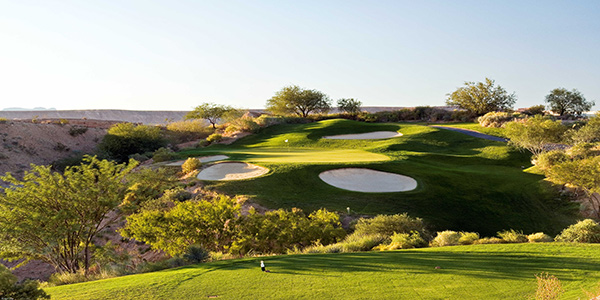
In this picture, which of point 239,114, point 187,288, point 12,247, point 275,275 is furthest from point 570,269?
point 239,114

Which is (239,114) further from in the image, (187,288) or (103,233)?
(187,288)

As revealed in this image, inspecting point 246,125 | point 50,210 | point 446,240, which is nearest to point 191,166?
point 50,210

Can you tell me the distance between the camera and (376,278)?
880 cm

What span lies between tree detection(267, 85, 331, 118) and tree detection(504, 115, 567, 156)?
48473 mm

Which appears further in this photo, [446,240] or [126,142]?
[126,142]

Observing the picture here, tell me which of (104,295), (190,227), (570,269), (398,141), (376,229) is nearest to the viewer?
(104,295)

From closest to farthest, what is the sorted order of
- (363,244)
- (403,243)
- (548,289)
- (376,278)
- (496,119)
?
(548,289) < (376,278) < (403,243) < (363,244) < (496,119)

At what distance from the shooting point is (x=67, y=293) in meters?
8.78

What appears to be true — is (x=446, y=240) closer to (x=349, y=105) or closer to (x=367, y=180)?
(x=367, y=180)

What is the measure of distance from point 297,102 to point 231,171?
56.2 metres

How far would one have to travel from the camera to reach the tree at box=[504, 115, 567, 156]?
3688cm

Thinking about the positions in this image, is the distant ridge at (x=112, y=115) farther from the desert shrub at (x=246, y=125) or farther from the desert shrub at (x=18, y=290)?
the desert shrub at (x=18, y=290)

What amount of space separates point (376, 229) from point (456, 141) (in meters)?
32.9

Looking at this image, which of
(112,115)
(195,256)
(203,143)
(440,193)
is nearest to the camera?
(195,256)
